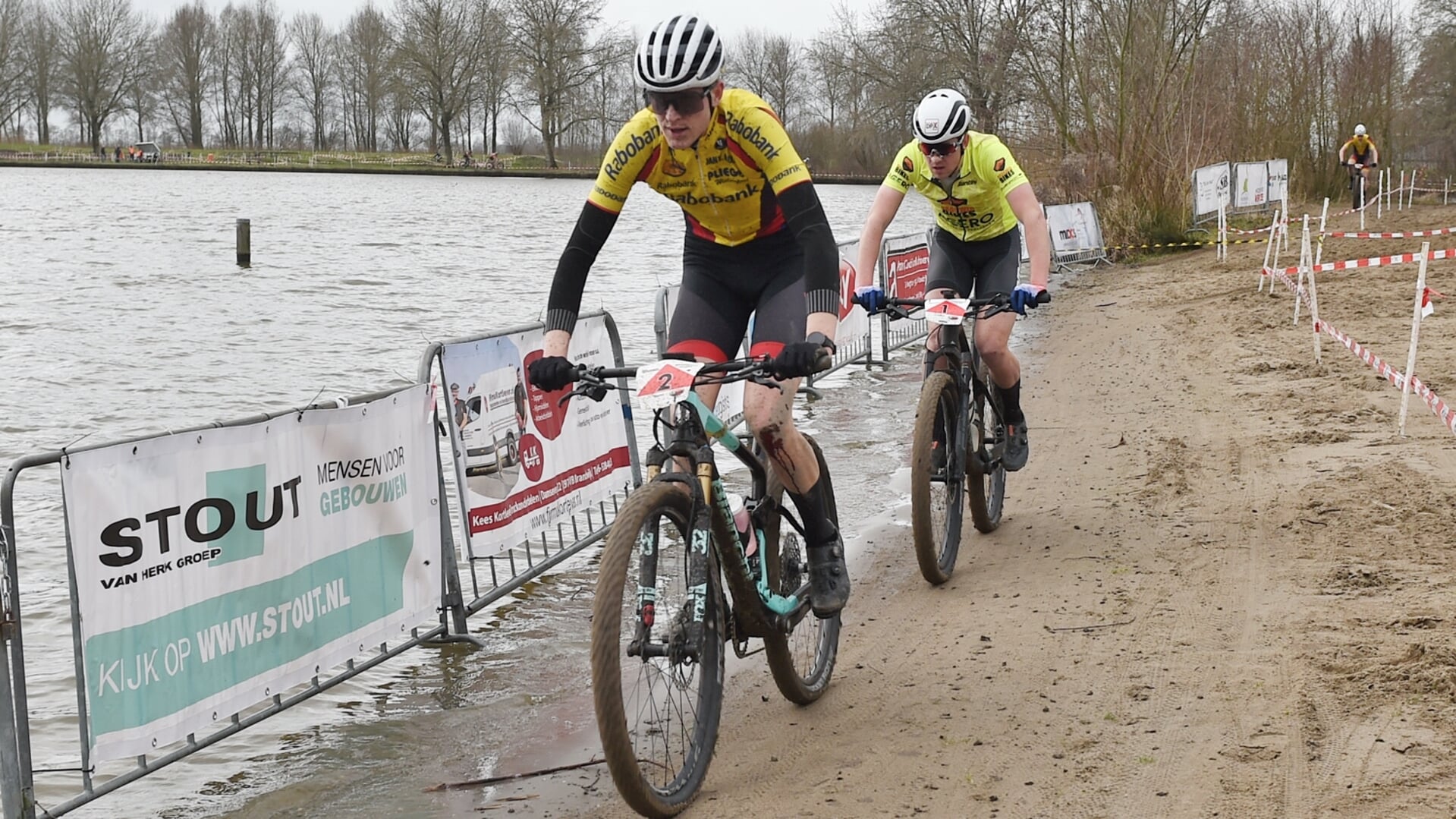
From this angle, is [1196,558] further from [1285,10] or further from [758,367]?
[1285,10]

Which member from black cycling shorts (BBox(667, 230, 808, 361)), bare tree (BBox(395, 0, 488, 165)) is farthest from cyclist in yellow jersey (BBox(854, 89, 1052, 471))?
bare tree (BBox(395, 0, 488, 165))

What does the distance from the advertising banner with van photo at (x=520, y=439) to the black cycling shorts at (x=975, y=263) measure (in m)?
1.97

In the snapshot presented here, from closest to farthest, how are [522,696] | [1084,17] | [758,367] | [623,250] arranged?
[758,367] → [522,696] → [1084,17] → [623,250]

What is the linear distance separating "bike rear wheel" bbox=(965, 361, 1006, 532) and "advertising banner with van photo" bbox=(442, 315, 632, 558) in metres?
2.12

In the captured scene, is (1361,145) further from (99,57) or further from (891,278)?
(99,57)

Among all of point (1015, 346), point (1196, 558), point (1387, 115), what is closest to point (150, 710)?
point (1196, 558)

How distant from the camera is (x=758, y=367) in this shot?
441cm

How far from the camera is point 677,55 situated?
4.48 metres

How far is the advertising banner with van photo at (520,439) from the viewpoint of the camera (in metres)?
6.94

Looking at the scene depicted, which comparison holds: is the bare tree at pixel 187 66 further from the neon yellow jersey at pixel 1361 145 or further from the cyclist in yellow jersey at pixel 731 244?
the cyclist in yellow jersey at pixel 731 244

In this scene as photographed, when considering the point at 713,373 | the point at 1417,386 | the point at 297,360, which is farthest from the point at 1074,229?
the point at 713,373

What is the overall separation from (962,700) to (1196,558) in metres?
2.22

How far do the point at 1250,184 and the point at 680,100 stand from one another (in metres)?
37.4

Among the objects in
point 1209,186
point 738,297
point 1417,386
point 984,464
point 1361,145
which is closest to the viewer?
point 738,297
